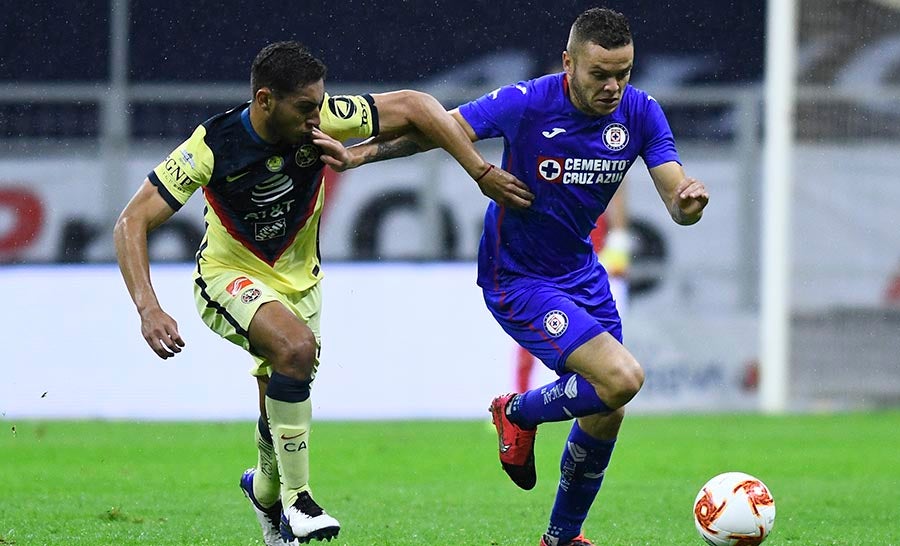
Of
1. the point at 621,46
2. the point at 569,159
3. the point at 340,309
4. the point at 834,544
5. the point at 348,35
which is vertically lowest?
the point at 834,544

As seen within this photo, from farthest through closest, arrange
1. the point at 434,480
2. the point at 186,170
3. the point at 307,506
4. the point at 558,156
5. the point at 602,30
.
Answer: the point at 434,480
the point at 558,156
the point at 602,30
the point at 186,170
the point at 307,506

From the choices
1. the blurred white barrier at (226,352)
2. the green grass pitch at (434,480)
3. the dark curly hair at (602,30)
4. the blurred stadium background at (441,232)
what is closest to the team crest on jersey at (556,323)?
the green grass pitch at (434,480)

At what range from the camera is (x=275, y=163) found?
570cm

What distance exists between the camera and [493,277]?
248 inches

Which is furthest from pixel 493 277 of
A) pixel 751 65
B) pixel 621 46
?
pixel 751 65

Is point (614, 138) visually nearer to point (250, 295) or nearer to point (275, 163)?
point (275, 163)

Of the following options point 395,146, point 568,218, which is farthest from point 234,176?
point 568,218

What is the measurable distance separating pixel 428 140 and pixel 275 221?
2.37 ft

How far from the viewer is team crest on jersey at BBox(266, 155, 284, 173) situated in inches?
224

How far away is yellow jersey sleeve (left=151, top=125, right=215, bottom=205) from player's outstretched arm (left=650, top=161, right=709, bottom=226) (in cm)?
183

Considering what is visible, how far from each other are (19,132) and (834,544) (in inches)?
395

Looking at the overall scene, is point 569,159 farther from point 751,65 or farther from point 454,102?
point 751,65

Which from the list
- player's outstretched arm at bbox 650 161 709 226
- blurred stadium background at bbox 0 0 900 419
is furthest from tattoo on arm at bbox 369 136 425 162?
blurred stadium background at bbox 0 0 900 419

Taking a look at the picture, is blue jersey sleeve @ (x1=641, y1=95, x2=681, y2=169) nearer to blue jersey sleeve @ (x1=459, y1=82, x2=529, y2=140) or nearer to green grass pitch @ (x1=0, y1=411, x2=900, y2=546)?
blue jersey sleeve @ (x1=459, y1=82, x2=529, y2=140)
